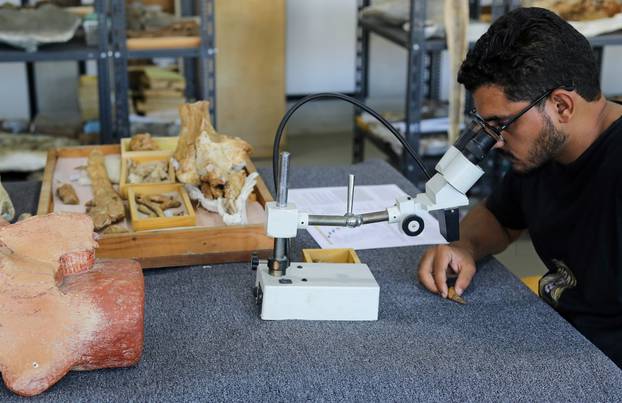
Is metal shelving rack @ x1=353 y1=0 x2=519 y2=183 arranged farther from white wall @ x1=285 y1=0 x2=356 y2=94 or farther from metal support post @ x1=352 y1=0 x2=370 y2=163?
white wall @ x1=285 y1=0 x2=356 y2=94

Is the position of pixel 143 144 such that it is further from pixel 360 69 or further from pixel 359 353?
pixel 360 69

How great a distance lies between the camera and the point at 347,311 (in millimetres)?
1397

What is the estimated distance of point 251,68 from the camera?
438cm

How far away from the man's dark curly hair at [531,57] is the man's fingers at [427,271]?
349 mm

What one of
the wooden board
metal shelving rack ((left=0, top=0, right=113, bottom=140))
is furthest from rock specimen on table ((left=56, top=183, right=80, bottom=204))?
the wooden board

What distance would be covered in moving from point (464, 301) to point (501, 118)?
0.34 meters

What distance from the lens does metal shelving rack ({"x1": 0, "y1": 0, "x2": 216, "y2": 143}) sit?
2.94 metres

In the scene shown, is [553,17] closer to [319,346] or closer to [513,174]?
[513,174]

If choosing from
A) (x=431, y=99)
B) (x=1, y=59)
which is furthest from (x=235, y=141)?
(x=431, y=99)

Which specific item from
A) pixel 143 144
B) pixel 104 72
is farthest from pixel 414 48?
pixel 143 144

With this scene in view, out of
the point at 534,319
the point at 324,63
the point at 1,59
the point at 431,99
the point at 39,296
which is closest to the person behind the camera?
the point at 39,296

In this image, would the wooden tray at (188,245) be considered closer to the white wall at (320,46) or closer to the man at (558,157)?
the man at (558,157)

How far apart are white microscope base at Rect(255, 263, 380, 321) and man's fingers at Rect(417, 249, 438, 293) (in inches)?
6.8

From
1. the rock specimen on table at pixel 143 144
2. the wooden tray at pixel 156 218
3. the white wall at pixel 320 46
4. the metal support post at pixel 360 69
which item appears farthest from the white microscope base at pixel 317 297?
the white wall at pixel 320 46
